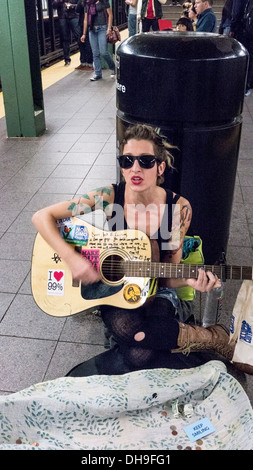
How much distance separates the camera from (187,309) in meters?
2.33

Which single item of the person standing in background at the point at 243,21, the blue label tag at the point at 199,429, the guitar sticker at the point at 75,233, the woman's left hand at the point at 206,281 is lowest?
the blue label tag at the point at 199,429

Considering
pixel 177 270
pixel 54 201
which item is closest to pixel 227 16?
pixel 54 201

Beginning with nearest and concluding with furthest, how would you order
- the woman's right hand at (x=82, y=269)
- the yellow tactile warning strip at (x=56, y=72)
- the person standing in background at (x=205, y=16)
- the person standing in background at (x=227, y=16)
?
the woman's right hand at (x=82, y=269) < the person standing in background at (x=205, y=16) < the person standing in background at (x=227, y=16) < the yellow tactile warning strip at (x=56, y=72)

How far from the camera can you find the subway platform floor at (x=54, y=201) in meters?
2.36

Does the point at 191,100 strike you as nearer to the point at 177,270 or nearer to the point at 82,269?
the point at 177,270

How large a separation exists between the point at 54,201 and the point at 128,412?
244cm

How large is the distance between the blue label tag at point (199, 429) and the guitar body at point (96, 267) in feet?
1.80

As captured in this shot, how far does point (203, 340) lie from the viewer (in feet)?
7.36

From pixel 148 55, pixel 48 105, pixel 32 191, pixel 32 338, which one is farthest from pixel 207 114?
pixel 48 105

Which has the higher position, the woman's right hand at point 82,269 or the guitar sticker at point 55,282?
the woman's right hand at point 82,269

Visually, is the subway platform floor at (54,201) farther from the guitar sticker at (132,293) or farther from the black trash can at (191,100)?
the black trash can at (191,100)

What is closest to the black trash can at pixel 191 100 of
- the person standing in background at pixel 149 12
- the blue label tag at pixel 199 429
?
the blue label tag at pixel 199 429

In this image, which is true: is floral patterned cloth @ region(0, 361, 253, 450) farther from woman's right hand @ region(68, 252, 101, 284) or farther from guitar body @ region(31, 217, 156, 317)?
woman's right hand @ region(68, 252, 101, 284)

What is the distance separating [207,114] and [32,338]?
4.98 ft
